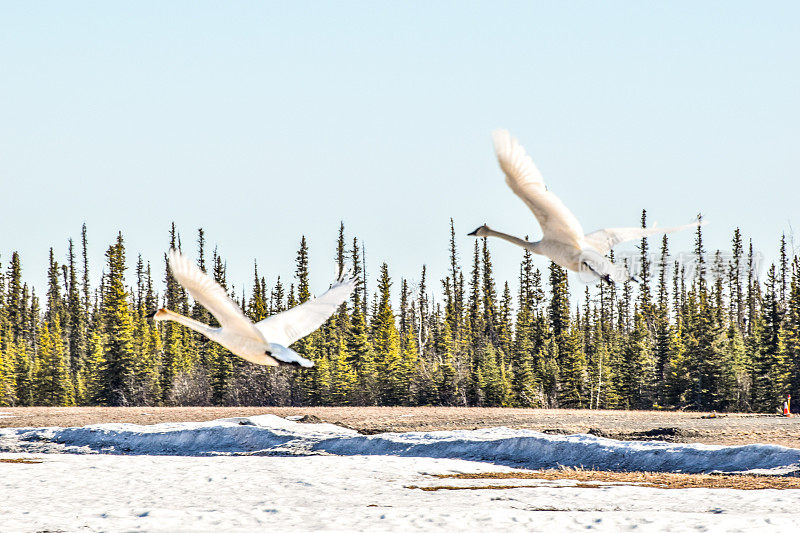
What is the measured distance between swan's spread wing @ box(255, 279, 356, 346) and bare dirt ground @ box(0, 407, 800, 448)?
2127 cm

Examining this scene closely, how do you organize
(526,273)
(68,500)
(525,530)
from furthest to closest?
(526,273), (68,500), (525,530)

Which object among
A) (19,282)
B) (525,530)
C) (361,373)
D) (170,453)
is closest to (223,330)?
(525,530)

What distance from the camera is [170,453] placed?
127 feet

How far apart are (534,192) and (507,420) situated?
3240 cm

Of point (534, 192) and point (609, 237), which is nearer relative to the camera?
point (534, 192)

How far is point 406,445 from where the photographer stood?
35.7m

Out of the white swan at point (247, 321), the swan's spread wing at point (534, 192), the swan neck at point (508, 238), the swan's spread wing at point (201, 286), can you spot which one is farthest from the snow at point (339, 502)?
the swan's spread wing at point (201, 286)

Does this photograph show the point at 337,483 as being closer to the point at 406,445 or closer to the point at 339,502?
the point at 339,502

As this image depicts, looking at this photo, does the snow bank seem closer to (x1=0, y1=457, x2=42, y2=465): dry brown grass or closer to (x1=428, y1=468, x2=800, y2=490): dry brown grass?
(x1=428, y1=468, x2=800, y2=490): dry brown grass

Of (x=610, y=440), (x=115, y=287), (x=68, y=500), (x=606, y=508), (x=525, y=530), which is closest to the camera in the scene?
(x=525, y=530)

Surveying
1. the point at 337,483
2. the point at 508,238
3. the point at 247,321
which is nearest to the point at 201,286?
the point at 247,321

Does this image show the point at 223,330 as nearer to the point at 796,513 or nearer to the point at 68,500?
the point at 796,513

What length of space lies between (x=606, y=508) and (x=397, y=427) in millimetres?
20465

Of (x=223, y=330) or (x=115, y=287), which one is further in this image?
(x=115, y=287)
